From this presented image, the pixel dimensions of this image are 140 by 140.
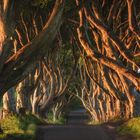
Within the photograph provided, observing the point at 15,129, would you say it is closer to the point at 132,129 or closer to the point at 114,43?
the point at 132,129

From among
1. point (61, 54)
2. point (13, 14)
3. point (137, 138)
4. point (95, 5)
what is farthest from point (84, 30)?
point (61, 54)

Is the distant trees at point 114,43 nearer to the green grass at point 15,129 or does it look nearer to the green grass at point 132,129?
the green grass at point 132,129

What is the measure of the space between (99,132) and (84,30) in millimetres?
3975

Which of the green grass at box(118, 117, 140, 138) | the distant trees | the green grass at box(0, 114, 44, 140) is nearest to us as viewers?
the green grass at box(0, 114, 44, 140)

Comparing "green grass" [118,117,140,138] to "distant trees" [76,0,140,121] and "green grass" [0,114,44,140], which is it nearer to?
"distant trees" [76,0,140,121]

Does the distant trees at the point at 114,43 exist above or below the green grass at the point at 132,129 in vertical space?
above

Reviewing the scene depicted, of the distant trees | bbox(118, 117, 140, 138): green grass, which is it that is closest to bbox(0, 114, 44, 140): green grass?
bbox(118, 117, 140, 138): green grass

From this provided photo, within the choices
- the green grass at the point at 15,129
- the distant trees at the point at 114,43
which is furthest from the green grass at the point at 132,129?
the green grass at the point at 15,129

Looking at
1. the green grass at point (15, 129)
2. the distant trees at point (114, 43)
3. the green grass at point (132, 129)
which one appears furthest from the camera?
the distant trees at point (114, 43)

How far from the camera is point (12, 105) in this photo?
23.0 m

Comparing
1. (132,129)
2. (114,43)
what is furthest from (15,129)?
(114,43)

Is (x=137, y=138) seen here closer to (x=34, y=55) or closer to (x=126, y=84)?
(x=34, y=55)

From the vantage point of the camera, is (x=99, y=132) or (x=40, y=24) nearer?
(x=99, y=132)

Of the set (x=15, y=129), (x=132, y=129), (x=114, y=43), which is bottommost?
(x=132, y=129)
